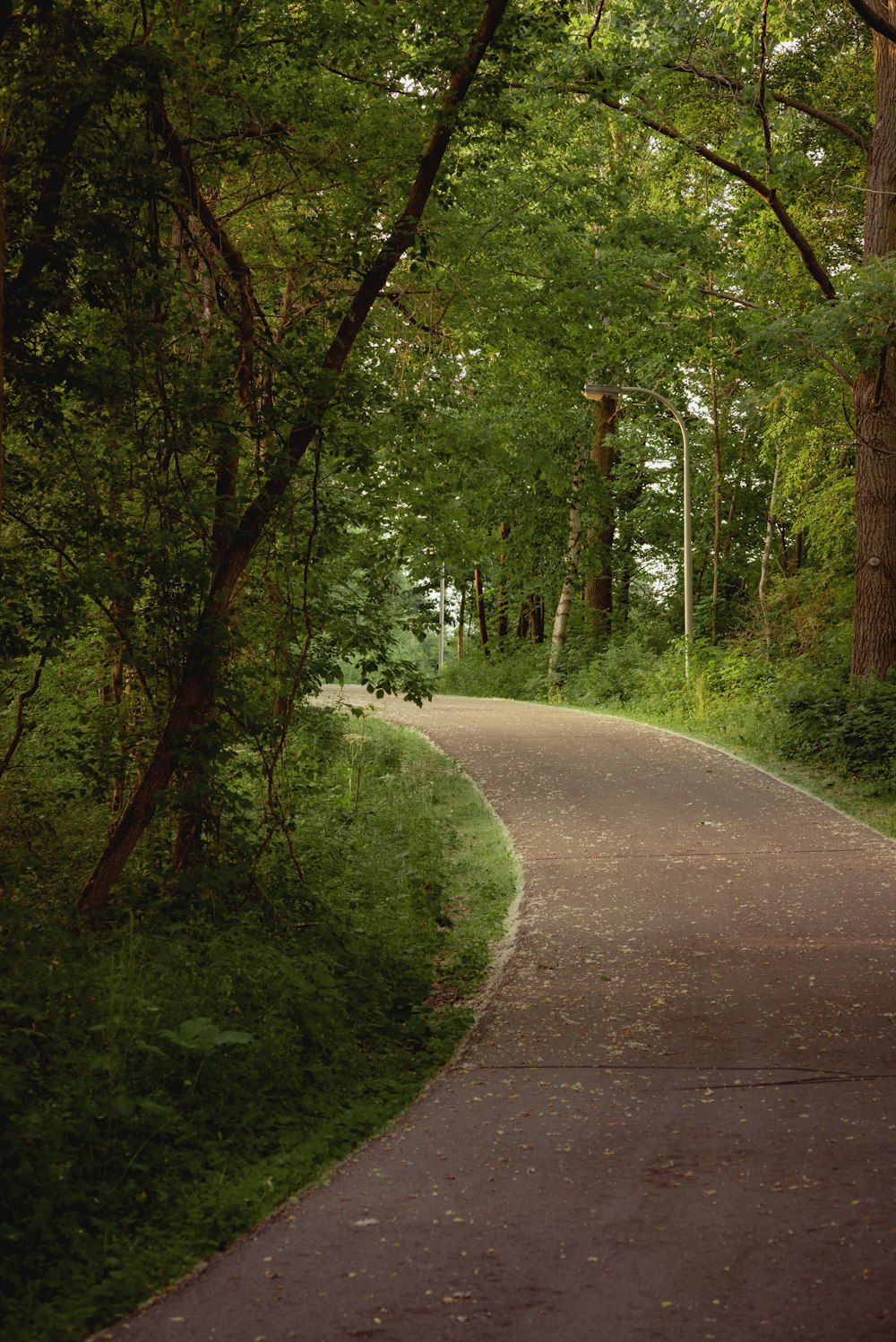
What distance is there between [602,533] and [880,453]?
2008cm

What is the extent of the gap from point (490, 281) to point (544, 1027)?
37.6 ft

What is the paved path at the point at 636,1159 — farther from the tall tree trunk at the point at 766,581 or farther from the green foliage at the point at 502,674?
the green foliage at the point at 502,674

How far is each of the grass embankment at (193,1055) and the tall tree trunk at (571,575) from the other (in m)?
26.5

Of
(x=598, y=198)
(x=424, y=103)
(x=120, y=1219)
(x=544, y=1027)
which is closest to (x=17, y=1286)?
(x=120, y=1219)

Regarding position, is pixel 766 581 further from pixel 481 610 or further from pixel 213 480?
pixel 213 480

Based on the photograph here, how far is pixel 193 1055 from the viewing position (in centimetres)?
625

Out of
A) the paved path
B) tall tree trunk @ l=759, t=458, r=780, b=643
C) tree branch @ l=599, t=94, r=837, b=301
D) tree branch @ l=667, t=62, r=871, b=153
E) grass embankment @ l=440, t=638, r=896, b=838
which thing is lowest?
the paved path

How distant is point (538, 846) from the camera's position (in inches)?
556

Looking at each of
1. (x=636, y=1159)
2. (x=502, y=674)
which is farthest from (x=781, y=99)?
(x=502, y=674)

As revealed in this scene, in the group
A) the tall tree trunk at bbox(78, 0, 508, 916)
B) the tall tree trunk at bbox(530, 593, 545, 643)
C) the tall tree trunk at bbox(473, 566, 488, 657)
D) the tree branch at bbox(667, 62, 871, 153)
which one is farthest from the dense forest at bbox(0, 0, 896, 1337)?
the tall tree trunk at bbox(473, 566, 488, 657)

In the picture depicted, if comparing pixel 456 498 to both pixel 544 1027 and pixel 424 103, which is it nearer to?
pixel 424 103

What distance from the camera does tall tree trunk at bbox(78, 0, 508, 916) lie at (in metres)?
8.50

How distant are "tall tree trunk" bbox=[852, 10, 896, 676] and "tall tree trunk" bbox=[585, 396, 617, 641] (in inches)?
685

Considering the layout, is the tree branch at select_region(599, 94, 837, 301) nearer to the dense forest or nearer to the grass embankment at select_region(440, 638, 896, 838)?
the dense forest
